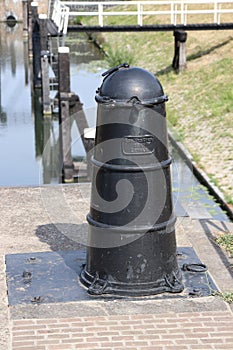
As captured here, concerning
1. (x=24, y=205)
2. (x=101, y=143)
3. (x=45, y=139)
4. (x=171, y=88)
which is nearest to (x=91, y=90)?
(x=171, y=88)

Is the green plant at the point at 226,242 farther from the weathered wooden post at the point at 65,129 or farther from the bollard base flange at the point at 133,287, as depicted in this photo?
the weathered wooden post at the point at 65,129

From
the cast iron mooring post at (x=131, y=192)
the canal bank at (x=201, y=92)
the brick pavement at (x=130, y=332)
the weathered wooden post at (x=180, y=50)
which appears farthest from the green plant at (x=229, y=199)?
the weathered wooden post at (x=180, y=50)

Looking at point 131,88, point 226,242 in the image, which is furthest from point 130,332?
point 226,242

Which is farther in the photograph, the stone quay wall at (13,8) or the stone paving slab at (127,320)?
the stone quay wall at (13,8)

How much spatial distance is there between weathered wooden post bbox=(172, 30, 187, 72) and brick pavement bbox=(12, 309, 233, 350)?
45.0 feet

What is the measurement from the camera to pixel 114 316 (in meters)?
5.78

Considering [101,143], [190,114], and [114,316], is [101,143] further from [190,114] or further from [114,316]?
[190,114]

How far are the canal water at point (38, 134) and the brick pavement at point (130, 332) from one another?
9.01ft

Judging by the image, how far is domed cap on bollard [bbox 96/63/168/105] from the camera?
5.87m

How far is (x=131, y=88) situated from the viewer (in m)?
5.87

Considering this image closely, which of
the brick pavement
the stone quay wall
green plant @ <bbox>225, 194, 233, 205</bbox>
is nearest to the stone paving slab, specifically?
the brick pavement

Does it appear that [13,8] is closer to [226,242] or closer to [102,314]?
[226,242]

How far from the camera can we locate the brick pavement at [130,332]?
5410mm

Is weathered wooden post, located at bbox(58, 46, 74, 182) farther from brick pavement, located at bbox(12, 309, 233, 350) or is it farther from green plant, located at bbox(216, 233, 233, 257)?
brick pavement, located at bbox(12, 309, 233, 350)
